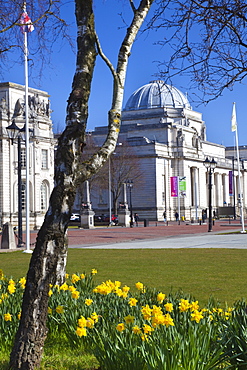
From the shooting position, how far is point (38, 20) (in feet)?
32.8

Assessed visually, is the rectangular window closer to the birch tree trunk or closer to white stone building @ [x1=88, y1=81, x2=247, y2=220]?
white stone building @ [x1=88, y1=81, x2=247, y2=220]

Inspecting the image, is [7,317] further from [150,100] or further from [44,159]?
[150,100]

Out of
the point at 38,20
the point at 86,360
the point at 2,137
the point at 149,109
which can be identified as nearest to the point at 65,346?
the point at 86,360

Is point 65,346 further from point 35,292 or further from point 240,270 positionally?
point 240,270

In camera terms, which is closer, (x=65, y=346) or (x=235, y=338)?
(x=235, y=338)

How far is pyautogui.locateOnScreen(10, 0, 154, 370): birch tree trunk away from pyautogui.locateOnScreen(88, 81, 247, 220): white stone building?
7994cm

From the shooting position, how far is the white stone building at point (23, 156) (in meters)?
59.3

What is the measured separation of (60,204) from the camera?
551cm

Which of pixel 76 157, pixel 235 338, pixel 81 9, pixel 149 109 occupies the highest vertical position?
pixel 149 109

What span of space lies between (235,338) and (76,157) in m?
2.25

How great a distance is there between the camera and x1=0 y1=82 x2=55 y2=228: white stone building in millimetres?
59312

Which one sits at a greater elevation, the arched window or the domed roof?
the domed roof

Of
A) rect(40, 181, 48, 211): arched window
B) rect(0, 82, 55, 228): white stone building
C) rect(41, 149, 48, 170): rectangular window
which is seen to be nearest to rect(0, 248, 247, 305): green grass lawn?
rect(0, 82, 55, 228): white stone building

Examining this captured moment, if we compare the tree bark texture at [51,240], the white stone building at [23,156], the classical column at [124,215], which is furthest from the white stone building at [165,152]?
the tree bark texture at [51,240]
